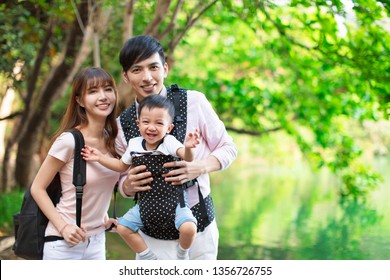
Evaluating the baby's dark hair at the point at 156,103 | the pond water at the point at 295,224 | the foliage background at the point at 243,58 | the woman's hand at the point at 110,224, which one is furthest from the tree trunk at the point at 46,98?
the baby's dark hair at the point at 156,103

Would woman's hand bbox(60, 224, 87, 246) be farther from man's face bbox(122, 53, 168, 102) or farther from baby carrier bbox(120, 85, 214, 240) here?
man's face bbox(122, 53, 168, 102)

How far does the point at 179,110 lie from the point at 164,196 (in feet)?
1.32

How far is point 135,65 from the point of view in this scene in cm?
273

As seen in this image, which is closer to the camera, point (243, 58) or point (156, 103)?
point (156, 103)

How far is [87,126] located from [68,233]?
52 centimetres

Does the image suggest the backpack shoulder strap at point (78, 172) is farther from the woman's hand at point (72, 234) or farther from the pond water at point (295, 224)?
the pond water at point (295, 224)

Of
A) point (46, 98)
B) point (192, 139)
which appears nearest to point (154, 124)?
point (192, 139)

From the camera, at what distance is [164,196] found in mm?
2637

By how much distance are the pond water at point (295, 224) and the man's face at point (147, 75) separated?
360cm

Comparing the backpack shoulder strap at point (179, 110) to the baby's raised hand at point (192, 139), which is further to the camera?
the backpack shoulder strap at point (179, 110)

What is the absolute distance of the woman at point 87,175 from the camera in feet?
8.93

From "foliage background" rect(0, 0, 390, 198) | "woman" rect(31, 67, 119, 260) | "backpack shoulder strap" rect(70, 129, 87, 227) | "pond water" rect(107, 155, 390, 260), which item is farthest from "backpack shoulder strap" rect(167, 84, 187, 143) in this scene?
"pond water" rect(107, 155, 390, 260)

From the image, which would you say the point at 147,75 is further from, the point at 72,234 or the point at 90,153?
the point at 72,234

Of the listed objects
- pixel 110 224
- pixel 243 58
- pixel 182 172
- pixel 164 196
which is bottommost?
pixel 110 224
